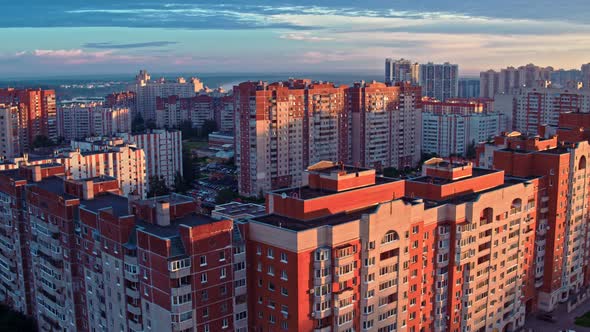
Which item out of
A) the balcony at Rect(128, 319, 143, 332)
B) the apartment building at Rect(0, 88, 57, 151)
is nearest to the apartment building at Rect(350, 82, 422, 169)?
the apartment building at Rect(0, 88, 57, 151)

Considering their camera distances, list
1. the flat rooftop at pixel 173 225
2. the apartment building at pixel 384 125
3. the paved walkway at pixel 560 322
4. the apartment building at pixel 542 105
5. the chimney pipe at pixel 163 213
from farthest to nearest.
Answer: the apartment building at pixel 542 105, the apartment building at pixel 384 125, the paved walkway at pixel 560 322, the chimney pipe at pixel 163 213, the flat rooftop at pixel 173 225

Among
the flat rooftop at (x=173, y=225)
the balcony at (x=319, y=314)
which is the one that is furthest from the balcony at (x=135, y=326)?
the balcony at (x=319, y=314)

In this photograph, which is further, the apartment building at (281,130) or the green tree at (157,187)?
the apartment building at (281,130)

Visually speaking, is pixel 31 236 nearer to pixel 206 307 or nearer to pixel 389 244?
pixel 206 307

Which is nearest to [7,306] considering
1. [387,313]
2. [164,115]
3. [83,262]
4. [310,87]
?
[83,262]

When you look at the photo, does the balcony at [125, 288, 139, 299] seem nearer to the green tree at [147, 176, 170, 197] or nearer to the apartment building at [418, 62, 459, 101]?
the green tree at [147, 176, 170, 197]

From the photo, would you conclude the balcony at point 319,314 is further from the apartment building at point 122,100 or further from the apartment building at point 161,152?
the apartment building at point 122,100

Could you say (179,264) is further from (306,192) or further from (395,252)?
(395,252)
